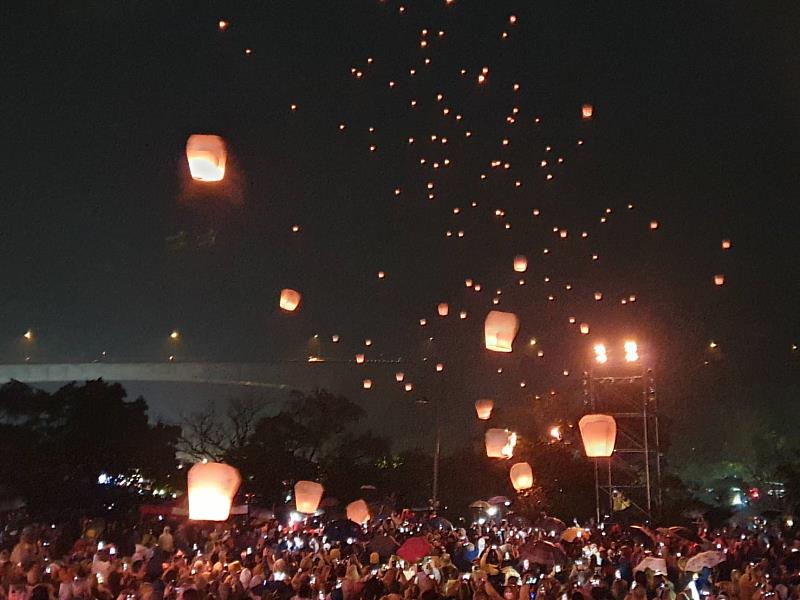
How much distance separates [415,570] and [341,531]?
143 inches

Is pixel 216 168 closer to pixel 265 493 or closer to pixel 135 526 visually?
pixel 135 526

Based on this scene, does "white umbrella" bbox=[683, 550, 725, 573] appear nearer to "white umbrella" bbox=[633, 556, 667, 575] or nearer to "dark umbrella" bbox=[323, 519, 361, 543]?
"white umbrella" bbox=[633, 556, 667, 575]

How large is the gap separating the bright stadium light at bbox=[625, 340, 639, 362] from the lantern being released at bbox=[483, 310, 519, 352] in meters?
2.97

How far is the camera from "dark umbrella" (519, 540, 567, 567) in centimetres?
942

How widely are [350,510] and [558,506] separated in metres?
6.38

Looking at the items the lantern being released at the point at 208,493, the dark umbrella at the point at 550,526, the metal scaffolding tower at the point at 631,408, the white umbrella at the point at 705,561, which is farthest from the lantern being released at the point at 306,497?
the white umbrella at the point at 705,561

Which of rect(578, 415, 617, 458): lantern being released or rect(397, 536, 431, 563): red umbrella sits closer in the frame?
rect(397, 536, 431, 563): red umbrella

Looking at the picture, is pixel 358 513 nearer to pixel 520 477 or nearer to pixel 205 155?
pixel 520 477

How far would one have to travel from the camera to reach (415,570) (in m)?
10.1

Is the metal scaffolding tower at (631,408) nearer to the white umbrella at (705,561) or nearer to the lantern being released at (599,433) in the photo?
the lantern being released at (599,433)

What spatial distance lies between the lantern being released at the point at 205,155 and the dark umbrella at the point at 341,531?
6564 mm

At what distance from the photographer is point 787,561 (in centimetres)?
→ 972

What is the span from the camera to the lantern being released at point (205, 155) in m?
9.06

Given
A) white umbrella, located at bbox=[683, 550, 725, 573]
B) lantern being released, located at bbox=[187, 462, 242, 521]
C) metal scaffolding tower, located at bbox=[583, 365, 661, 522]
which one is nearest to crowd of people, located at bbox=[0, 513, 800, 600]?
white umbrella, located at bbox=[683, 550, 725, 573]
